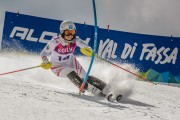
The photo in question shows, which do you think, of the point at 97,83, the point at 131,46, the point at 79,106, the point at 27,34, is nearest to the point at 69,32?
the point at 97,83

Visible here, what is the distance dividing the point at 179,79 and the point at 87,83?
6.89m

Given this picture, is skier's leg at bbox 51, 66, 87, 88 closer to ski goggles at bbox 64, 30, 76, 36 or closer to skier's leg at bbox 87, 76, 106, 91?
skier's leg at bbox 87, 76, 106, 91

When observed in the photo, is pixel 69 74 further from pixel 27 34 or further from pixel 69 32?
pixel 27 34

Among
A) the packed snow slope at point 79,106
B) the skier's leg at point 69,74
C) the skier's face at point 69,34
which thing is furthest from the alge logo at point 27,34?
the skier's face at point 69,34

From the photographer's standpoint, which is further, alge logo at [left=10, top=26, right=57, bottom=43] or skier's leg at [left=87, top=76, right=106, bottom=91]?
alge logo at [left=10, top=26, right=57, bottom=43]

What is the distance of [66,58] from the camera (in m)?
8.36

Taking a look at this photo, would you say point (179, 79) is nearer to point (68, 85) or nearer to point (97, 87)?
point (68, 85)

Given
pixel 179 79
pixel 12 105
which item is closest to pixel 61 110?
pixel 12 105

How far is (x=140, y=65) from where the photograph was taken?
13.7 meters

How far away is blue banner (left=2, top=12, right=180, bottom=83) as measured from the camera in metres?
13.2

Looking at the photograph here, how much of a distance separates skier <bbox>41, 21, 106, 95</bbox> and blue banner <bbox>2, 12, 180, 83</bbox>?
4869mm

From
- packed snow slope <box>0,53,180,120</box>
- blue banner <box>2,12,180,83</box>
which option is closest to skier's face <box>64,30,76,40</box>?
packed snow slope <box>0,53,180,120</box>

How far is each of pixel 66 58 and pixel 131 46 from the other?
5.70 m

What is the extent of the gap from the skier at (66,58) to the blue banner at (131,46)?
4.87m
